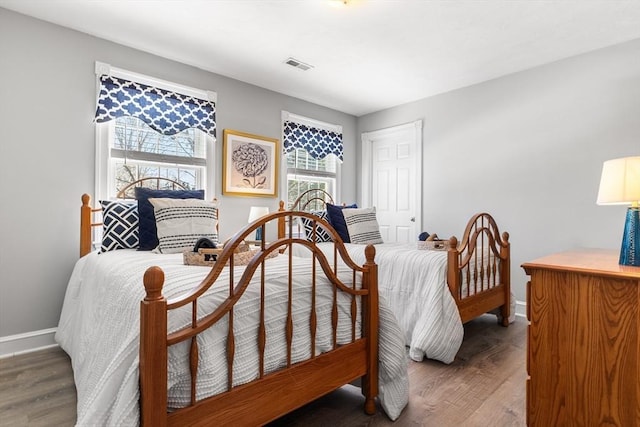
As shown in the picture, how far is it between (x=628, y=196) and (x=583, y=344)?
0.62 meters

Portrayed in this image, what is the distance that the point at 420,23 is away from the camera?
259cm

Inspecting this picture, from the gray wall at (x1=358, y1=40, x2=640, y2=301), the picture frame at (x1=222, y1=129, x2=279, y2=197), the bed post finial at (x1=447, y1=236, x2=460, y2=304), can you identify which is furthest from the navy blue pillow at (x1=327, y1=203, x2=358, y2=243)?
the gray wall at (x1=358, y1=40, x2=640, y2=301)

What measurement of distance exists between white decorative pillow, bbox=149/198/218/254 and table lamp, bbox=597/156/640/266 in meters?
2.24

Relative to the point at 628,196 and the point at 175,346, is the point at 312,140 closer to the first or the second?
the point at 628,196

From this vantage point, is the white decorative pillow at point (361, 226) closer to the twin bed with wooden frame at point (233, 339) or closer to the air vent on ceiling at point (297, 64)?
the air vent on ceiling at point (297, 64)

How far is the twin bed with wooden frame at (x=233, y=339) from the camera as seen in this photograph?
3.35ft

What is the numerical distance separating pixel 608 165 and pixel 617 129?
78.2 inches

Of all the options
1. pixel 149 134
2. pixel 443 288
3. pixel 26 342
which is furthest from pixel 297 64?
pixel 26 342

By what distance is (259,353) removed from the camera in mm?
1279

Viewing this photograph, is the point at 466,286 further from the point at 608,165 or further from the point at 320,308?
the point at 320,308

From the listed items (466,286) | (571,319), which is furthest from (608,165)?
(466,286)

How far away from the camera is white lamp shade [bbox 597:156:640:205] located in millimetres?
1380

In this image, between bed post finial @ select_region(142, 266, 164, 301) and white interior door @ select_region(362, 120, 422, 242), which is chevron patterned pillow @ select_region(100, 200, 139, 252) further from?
white interior door @ select_region(362, 120, 422, 242)

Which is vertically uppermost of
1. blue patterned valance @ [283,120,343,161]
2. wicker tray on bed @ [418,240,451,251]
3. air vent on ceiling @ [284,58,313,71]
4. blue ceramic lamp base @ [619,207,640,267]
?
air vent on ceiling @ [284,58,313,71]
